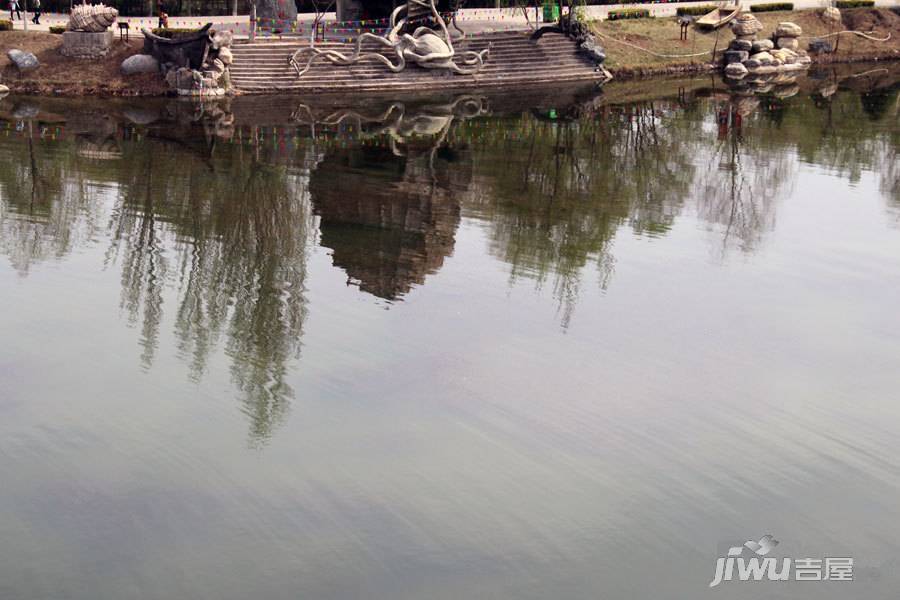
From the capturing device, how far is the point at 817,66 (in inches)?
2655

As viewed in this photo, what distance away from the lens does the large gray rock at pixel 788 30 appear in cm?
6606

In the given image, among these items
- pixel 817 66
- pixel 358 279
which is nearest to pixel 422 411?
pixel 358 279

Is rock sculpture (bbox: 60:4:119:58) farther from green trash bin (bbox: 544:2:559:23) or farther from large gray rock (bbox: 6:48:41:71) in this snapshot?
green trash bin (bbox: 544:2:559:23)

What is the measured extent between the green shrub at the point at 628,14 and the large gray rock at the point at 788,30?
7.30 metres

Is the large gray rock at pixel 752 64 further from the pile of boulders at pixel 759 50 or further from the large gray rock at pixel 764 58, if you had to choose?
the large gray rock at pixel 764 58

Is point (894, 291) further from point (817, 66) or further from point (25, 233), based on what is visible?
point (817, 66)

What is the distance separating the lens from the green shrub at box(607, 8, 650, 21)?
6638cm

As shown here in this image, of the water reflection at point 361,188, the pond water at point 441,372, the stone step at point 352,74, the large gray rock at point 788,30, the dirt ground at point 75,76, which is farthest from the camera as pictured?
the large gray rock at point 788,30

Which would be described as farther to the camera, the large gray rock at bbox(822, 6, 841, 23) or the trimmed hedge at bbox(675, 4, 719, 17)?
the large gray rock at bbox(822, 6, 841, 23)

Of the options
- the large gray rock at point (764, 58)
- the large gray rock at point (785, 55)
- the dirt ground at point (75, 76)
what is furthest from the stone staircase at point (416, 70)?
the large gray rock at point (785, 55)

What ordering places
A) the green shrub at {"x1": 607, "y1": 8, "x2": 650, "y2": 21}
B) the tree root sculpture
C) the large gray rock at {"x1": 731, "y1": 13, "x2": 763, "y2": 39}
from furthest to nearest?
the green shrub at {"x1": 607, "y1": 8, "x2": 650, "y2": 21}
the large gray rock at {"x1": 731, "y1": 13, "x2": 763, "y2": 39}
the tree root sculpture

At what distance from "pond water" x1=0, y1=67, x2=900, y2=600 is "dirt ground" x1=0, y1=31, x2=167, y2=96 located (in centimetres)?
1426

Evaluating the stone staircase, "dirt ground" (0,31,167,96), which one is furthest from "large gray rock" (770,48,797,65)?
"dirt ground" (0,31,167,96)

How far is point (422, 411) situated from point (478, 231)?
11.5m
